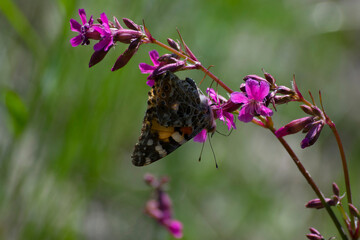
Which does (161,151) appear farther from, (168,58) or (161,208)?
(161,208)

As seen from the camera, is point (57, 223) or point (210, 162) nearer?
point (57, 223)

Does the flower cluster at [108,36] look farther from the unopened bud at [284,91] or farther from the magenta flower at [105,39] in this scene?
the unopened bud at [284,91]

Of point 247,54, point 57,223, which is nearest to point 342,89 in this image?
point 247,54

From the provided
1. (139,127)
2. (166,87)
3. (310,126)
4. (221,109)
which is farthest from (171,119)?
(139,127)

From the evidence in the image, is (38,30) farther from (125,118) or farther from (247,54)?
(247,54)

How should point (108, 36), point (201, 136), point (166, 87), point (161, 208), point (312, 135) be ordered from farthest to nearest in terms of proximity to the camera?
point (161, 208), point (201, 136), point (166, 87), point (108, 36), point (312, 135)
